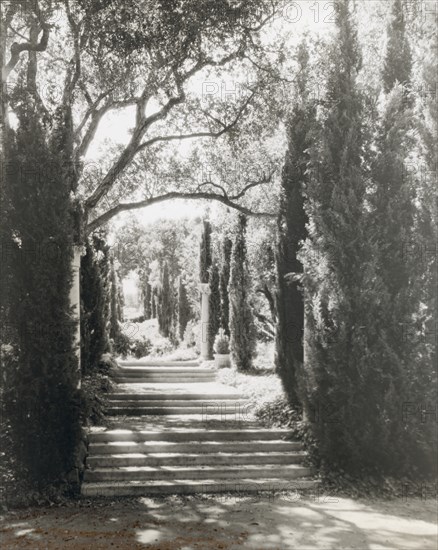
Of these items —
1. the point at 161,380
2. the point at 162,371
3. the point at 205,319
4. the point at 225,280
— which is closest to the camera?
the point at 161,380

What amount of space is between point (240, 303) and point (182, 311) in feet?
37.3

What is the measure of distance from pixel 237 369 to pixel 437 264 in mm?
8999

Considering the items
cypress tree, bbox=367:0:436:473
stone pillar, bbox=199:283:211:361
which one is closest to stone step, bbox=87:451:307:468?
cypress tree, bbox=367:0:436:473

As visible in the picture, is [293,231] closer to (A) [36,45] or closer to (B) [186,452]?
(B) [186,452]

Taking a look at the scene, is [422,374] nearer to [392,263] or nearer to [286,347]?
[392,263]

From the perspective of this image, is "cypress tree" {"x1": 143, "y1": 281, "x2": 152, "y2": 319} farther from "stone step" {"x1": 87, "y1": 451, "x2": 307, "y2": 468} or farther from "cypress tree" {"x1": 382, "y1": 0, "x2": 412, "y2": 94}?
"cypress tree" {"x1": 382, "y1": 0, "x2": 412, "y2": 94}

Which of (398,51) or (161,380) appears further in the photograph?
(161,380)

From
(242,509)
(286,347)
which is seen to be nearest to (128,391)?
(286,347)

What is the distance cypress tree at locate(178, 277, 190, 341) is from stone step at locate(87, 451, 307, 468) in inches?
747

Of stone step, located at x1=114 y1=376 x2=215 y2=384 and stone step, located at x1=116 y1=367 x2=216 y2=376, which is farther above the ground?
stone step, located at x1=116 y1=367 x2=216 y2=376

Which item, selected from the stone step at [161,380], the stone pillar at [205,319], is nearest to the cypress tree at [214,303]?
the stone pillar at [205,319]

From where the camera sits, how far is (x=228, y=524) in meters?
6.19

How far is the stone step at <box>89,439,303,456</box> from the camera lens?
8.36 m

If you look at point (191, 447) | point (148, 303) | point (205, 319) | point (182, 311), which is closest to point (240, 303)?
point (205, 319)
